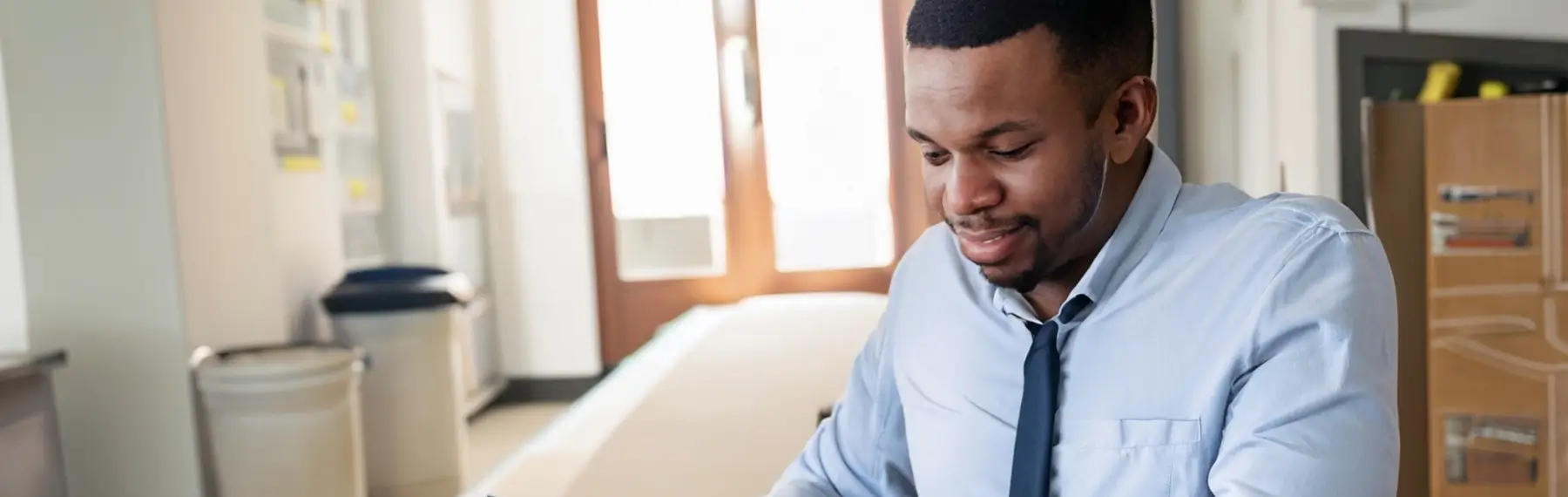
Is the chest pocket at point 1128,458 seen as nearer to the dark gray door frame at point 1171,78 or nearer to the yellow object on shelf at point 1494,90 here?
the yellow object on shelf at point 1494,90

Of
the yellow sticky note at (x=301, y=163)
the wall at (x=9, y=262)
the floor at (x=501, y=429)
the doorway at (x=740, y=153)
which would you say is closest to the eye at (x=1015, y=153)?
the wall at (x=9, y=262)

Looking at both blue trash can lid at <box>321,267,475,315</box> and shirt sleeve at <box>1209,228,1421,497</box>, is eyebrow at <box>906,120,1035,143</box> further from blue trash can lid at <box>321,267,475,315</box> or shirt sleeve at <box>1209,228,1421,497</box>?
blue trash can lid at <box>321,267,475,315</box>

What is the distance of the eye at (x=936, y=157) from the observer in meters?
0.81

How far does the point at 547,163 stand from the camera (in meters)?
4.34

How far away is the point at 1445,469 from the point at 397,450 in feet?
7.87

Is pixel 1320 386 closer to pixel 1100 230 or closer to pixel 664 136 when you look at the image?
pixel 1100 230

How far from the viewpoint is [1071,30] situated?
0.76 meters

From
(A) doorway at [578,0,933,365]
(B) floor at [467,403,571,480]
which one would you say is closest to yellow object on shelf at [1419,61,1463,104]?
(A) doorway at [578,0,933,365]

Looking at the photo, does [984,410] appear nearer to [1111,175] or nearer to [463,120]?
[1111,175]

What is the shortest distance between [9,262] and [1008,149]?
225 centimetres

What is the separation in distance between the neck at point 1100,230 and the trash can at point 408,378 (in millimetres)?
2392

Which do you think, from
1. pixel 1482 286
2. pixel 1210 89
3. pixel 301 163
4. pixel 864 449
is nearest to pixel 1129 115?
pixel 864 449

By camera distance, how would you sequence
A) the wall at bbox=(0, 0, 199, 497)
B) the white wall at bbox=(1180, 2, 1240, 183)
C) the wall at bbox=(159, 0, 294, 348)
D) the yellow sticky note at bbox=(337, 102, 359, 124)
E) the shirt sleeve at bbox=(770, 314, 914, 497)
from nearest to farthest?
the shirt sleeve at bbox=(770, 314, 914, 497) → the wall at bbox=(0, 0, 199, 497) → the wall at bbox=(159, 0, 294, 348) → the white wall at bbox=(1180, 2, 1240, 183) → the yellow sticky note at bbox=(337, 102, 359, 124)

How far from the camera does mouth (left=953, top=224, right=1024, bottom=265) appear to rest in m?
0.80
